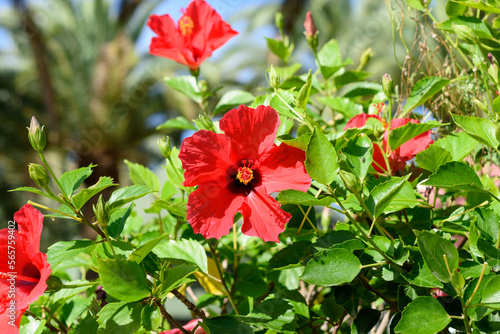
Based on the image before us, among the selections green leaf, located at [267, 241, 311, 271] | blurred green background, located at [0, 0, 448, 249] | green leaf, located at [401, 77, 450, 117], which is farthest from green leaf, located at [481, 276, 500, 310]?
blurred green background, located at [0, 0, 448, 249]

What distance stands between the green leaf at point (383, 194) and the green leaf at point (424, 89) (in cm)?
25

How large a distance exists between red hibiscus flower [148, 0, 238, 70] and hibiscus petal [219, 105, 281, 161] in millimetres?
364

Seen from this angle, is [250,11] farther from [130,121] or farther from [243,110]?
[243,110]

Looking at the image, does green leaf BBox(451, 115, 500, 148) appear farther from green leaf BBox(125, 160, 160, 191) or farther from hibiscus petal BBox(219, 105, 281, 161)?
green leaf BBox(125, 160, 160, 191)

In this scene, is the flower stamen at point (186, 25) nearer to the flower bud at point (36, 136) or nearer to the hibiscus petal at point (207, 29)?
the hibiscus petal at point (207, 29)

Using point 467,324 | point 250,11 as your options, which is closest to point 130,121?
point 250,11

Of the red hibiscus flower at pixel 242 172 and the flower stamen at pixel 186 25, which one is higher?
the flower stamen at pixel 186 25

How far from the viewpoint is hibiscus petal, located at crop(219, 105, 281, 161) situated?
62 centimetres

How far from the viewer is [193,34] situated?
951 millimetres

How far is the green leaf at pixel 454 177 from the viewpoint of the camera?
558 mm

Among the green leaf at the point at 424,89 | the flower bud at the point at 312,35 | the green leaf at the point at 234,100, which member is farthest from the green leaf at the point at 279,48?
the green leaf at the point at 424,89

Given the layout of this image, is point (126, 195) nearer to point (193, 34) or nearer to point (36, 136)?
point (36, 136)

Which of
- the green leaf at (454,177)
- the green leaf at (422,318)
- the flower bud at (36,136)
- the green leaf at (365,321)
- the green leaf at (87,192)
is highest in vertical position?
the flower bud at (36,136)

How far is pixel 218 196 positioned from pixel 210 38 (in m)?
0.44
